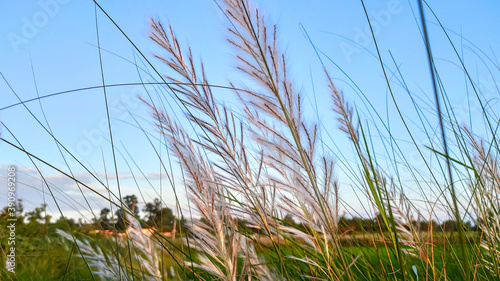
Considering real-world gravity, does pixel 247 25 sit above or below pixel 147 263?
above

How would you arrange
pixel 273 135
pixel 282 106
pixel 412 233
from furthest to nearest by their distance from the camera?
pixel 412 233, pixel 273 135, pixel 282 106

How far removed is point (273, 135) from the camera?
1.16m

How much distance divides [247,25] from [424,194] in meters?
1.56

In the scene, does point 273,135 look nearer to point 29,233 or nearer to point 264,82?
point 264,82

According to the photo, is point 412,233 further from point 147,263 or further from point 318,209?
point 147,263

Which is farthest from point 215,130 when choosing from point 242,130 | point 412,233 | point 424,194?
point 424,194

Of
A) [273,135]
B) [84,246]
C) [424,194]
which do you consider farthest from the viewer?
[424,194]

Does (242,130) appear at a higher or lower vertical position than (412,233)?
higher

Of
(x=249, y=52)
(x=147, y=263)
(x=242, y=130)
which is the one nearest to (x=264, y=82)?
(x=249, y=52)

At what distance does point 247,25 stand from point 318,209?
1.77 feet

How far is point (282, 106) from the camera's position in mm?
1019

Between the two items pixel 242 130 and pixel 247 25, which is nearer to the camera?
pixel 247 25

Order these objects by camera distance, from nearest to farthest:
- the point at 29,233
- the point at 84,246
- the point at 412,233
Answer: the point at 84,246, the point at 412,233, the point at 29,233

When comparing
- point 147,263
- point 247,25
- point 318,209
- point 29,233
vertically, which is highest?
point 247,25
